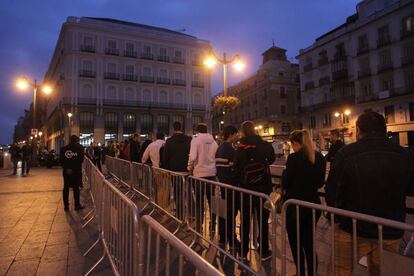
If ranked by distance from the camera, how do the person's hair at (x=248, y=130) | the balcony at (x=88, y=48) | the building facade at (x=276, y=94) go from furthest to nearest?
the building facade at (x=276, y=94)
the balcony at (x=88, y=48)
the person's hair at (x=248, y=130)

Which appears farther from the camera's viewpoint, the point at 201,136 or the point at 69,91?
the point at 69,91

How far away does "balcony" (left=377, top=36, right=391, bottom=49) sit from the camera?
38.4m

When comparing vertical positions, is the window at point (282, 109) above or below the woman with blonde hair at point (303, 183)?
above

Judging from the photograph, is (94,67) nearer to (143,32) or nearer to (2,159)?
(143,32)

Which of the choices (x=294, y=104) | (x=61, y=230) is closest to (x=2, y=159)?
(x=61, y=230)

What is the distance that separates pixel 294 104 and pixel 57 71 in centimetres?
4330

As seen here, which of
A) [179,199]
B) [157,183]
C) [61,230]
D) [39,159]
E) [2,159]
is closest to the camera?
[179,199]

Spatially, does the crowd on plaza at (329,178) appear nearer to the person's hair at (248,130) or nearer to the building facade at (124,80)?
the person's hair at (248,130)

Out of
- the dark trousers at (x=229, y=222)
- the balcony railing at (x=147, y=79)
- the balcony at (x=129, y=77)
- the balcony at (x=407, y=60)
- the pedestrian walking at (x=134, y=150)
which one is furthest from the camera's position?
the balcony railing at (x=147, y=79)

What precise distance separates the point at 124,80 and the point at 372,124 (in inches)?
2151

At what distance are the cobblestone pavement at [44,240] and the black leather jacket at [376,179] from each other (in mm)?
3065

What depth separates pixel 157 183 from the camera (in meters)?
7.25

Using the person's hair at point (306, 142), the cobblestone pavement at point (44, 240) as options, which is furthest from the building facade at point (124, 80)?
the person's hair at point (306, 142)

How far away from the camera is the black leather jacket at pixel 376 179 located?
264cm
